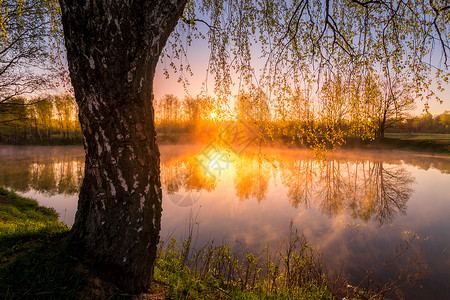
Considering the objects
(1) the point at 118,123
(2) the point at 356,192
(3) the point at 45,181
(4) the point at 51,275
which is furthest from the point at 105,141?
(3) the point at 45,181

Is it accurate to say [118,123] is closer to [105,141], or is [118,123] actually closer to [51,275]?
[105,141]

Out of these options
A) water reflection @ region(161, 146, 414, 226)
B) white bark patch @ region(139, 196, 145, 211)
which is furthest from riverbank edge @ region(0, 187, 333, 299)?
water reflection @ region(161, 146, 414, 226)

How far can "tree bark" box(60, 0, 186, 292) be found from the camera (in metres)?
1.90

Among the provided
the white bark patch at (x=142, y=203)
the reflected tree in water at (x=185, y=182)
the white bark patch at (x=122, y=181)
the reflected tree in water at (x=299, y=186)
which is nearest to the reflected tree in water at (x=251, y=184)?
the reflected tree in water at (x=299, y=186)

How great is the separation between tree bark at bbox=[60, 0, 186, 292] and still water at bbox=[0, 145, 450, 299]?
7.80 feet

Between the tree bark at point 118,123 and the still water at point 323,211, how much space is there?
238 cm

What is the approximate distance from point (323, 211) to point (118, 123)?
10.0 m

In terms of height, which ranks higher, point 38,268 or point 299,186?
point 38,268

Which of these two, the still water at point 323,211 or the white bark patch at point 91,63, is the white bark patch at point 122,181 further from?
the still water at point 323,211

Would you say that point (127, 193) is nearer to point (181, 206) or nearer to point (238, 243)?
point (238, 243)

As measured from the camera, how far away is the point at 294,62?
157 inches

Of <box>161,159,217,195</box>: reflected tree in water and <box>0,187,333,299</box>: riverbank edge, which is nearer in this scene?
<box>0,187,333,299</box>: riverbank edge

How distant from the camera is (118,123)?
2.00 m

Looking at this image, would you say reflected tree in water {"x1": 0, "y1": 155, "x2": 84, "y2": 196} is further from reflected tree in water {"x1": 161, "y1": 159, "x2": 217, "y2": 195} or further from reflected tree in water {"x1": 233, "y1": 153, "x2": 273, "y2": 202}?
reflected tree in water {"x1": 233, "y1": 153, "x2": 273, "y2": 202}
